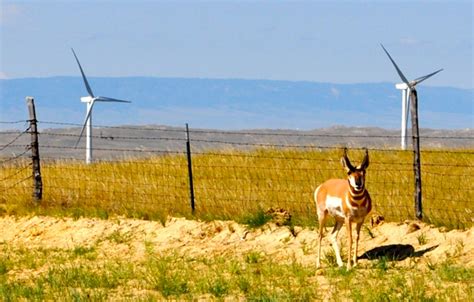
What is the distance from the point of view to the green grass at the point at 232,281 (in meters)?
13.3

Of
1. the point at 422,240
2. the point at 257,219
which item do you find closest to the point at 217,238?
the point at 257,219

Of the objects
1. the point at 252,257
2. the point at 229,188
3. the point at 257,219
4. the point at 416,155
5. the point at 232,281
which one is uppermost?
the point at 416,155

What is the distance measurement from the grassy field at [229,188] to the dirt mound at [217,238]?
0.32 m

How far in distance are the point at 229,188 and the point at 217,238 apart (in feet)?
12.4

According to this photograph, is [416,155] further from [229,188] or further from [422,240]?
[229,188]

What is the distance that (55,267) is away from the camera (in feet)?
54.1

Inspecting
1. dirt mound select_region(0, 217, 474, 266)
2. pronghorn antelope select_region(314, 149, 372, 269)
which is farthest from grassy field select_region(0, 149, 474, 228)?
pronghorn antelope select_region(314, 149, 372, 269)

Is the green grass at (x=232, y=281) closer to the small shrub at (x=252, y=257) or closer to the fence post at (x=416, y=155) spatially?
the small shrub at (x=252, y=257)

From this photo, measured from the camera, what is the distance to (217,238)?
18.6 metres

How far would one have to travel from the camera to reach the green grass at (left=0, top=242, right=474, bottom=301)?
13.3 m

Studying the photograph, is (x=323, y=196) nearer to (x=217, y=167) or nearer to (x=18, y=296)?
(x=18, y=296)

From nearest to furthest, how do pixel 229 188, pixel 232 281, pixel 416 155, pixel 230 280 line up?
pixel 232 281 → pixel 230 280 → pixel 416 155 → pixel 229 188

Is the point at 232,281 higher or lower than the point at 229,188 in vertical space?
lower

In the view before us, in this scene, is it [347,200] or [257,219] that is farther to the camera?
[257,219]
